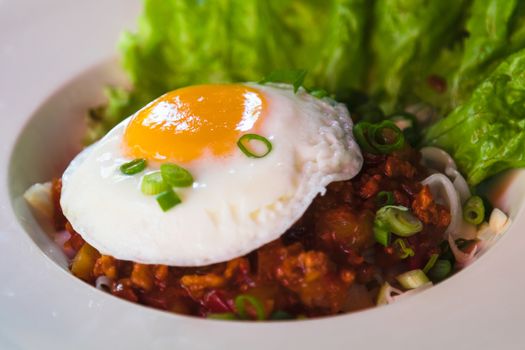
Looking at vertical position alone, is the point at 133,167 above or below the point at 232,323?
above

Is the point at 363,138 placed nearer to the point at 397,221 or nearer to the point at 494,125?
the point at 397,221

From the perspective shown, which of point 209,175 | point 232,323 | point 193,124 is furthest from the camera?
point 193,124

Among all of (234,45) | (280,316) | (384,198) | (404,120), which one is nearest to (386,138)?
(384,198)

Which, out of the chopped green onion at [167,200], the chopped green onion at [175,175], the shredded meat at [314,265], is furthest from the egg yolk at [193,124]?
the shredded meat at [314,265]

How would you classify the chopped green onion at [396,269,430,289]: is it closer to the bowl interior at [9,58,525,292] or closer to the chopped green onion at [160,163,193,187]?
the bowl interior at [9,58,525,292]

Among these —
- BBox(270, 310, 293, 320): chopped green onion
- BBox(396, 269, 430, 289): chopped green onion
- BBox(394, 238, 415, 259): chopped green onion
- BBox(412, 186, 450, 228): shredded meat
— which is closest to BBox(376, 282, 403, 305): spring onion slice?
BBox(396, 269, 430, 289): chopped green onion

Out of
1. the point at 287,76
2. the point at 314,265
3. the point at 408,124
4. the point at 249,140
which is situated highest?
the point at 249,140

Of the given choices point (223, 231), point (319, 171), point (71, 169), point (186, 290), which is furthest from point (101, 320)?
point (319, 171)
